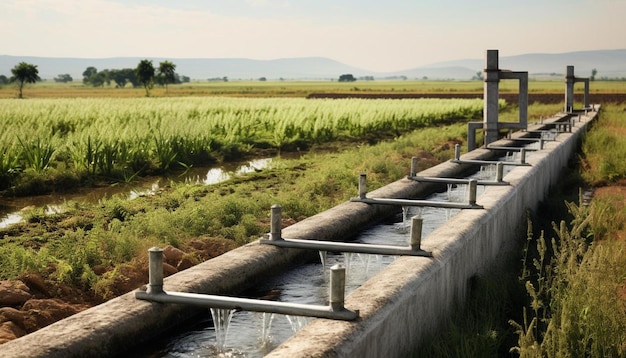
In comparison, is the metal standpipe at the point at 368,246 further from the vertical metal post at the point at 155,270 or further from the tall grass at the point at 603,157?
the tall grass at the point at 603,157

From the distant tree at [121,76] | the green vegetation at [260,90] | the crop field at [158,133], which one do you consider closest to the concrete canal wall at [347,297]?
the crop field at [158,133]

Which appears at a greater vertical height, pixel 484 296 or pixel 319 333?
pixel 319 333

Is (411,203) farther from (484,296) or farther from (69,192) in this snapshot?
(69,192)

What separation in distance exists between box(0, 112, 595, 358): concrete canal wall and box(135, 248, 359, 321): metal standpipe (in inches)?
2.3

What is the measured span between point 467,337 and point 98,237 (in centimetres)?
408

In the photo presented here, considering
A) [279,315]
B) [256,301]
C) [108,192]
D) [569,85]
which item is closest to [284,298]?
[279,315]

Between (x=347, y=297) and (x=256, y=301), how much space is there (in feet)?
1.68

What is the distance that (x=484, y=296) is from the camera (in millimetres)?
5602

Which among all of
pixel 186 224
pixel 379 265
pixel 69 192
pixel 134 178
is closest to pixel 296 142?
pixel 134 178

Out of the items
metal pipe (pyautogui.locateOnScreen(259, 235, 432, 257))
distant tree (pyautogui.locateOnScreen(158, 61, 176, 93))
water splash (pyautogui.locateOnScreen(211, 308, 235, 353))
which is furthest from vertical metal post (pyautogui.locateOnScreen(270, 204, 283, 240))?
distant tree (pyautogui.locateOnScreen(158, 61, 176, 93))

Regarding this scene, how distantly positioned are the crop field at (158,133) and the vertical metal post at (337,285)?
10.4 m

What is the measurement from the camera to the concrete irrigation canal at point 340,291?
383 centimetres

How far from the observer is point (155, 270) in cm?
442

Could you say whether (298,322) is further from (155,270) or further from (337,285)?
(337,285)
